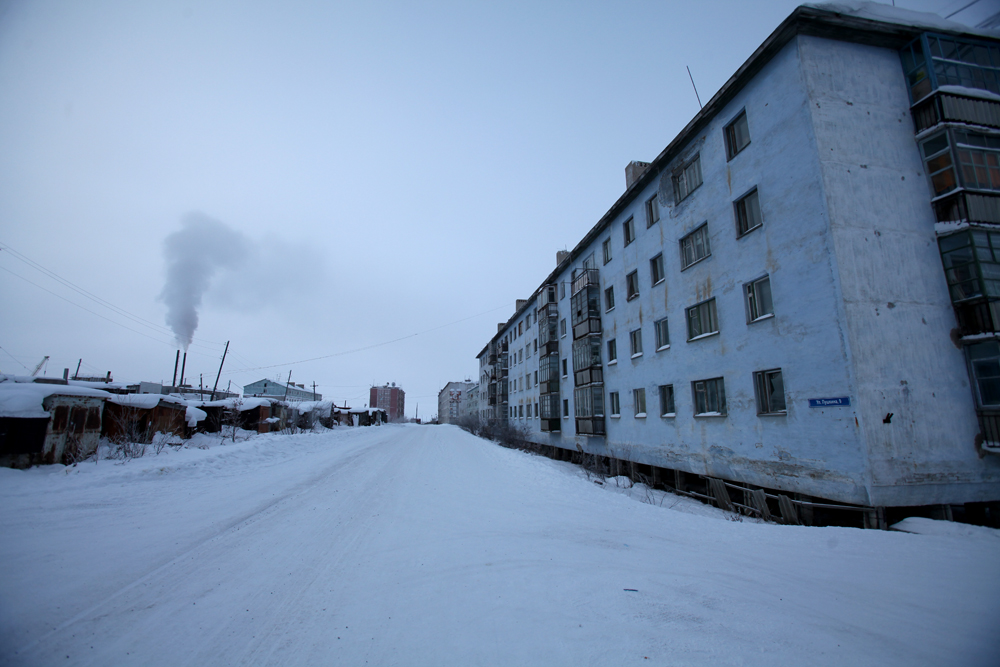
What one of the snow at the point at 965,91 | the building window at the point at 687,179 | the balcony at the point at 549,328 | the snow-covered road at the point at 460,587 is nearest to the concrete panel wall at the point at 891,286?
the snow at the point at 965,91

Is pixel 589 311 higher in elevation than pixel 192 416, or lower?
higher

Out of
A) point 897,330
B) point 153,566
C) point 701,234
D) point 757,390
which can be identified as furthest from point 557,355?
point 153,566

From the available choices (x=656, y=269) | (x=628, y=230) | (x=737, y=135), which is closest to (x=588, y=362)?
(x=656, y=269)

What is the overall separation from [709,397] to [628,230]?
31.1 ft

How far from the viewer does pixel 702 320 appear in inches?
574

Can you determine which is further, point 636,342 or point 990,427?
point 636,342

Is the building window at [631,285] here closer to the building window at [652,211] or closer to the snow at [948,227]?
the building window at [652,211]

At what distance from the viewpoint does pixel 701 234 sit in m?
14.8

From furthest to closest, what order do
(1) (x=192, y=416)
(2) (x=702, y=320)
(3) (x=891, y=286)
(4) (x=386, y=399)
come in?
1. (4) (x=386, y=399)
2. (1) (x=192, y=416)
3. (2) (x=702, y=320)
4. (3) (x=891, y=286)

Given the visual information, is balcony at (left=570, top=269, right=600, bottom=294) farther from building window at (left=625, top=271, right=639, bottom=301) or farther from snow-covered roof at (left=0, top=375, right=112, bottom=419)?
snow-covered roof at (left=0, top=375, right=112, bottom=419)

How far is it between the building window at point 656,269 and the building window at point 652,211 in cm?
158

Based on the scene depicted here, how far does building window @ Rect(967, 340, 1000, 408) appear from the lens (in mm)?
9070

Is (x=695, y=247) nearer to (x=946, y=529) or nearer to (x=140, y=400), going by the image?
(x=946, y=529)

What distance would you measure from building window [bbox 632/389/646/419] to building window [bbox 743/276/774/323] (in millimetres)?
6669
